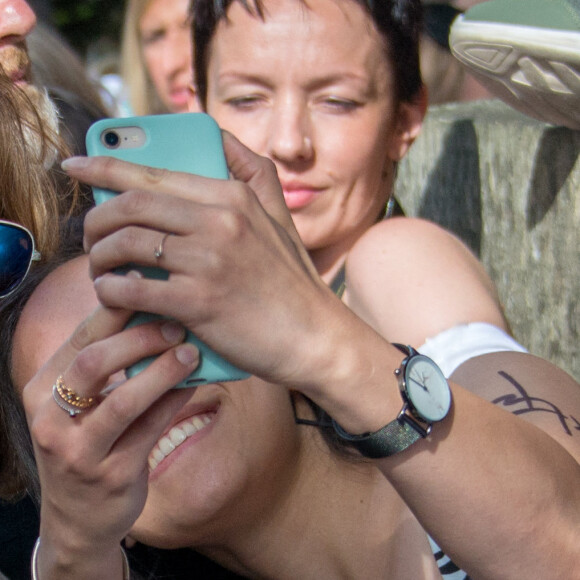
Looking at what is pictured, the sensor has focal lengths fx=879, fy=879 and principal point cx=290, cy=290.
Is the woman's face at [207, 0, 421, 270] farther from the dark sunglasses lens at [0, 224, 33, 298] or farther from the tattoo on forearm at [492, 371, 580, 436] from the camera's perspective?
the tattoo on forearm at [492, 371, 580, 436]

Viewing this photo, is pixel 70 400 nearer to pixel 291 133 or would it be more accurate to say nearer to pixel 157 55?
→ pixel 291 133

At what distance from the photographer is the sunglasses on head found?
1.72 meters

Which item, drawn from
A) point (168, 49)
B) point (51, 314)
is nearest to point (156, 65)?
point (168, 49)

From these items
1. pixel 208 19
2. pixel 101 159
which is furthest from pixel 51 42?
pixel 101 159

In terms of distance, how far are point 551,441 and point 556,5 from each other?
1.12 m

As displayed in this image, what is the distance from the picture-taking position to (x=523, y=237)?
100 inches

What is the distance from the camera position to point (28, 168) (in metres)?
1.88

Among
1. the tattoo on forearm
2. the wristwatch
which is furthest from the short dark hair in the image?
the wristwatch

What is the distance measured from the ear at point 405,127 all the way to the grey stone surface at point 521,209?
0.30 metres

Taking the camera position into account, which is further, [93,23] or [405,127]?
[93,23]

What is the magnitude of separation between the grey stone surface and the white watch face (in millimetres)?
1116

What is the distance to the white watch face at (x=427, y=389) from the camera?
125cm

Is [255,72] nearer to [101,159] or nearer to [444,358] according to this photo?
[444,358]

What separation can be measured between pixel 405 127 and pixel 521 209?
1.35 ft
